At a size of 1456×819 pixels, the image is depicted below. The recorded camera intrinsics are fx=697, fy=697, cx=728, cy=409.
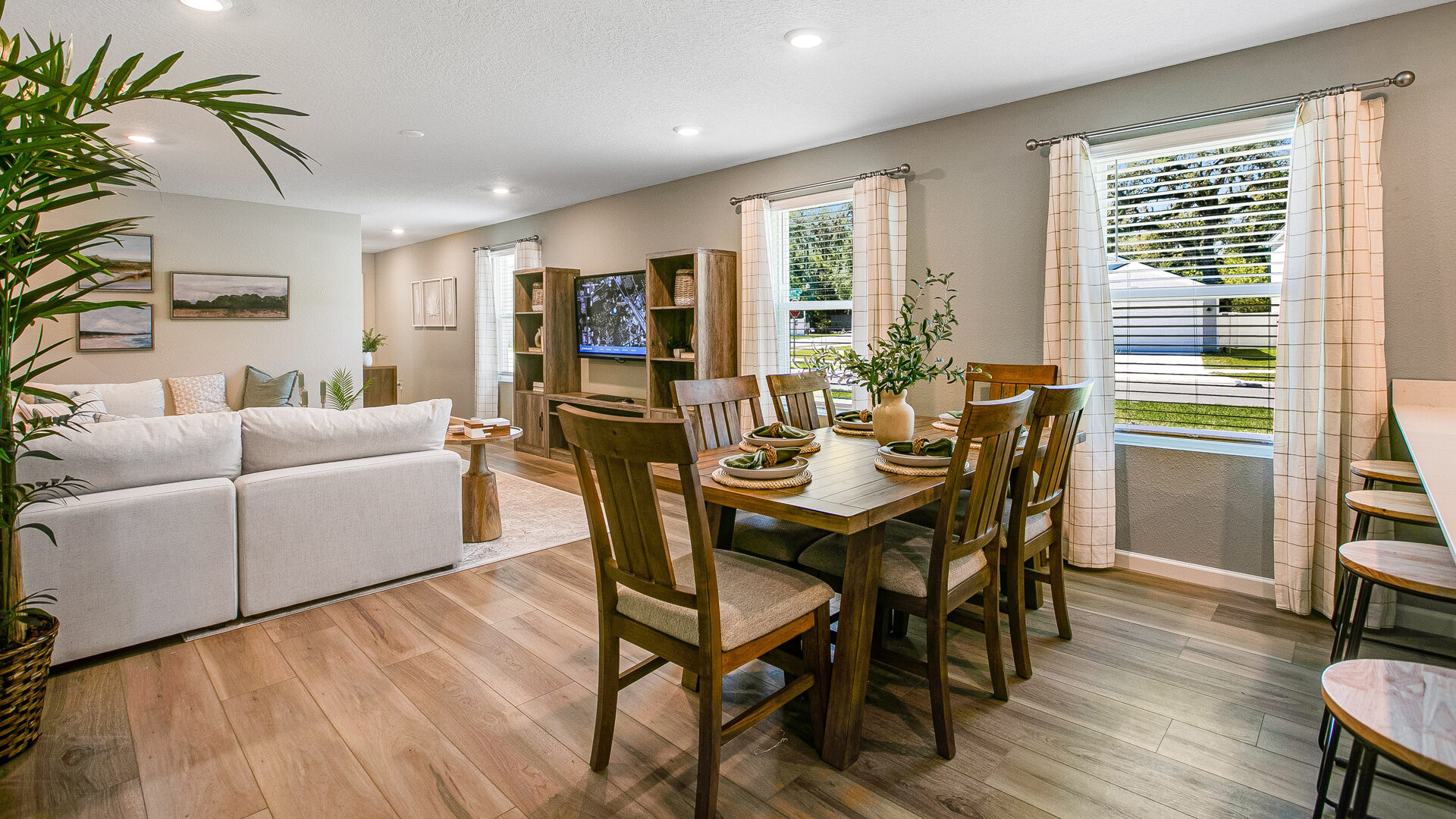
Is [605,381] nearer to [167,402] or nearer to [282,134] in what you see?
[282,134]

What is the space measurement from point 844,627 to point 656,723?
2.34ft

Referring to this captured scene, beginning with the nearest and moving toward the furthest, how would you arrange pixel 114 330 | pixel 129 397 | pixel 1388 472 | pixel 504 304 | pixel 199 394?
pixel 1388 472
pixel 129 397
pixel 114 330
pixel 199 394
pixel 504 304

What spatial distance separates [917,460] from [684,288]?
142 inches

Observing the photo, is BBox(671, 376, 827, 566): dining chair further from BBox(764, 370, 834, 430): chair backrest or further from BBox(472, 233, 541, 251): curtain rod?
BBox(472, 233, 541, 251): curtain rod

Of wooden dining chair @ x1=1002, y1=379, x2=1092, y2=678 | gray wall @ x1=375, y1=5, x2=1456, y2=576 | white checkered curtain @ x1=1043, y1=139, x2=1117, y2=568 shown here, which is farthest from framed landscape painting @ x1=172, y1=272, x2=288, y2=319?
wooden dining chair @ x1=1002, y1=379, x2=1092, y2=678

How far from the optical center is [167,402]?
6031mm

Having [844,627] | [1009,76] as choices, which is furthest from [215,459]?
[1009,76]

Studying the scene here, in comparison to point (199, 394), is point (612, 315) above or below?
above

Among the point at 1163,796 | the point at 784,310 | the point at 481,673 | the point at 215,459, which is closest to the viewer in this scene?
the point at 1163,796

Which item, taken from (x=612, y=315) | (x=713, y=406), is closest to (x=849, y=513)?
(x=713, y=406)

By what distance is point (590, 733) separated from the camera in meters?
2.10

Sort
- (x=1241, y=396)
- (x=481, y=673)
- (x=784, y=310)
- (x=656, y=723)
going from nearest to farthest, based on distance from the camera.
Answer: (x=656, y=723)
(x=481, y=673)
(x=1241, y=396)
(x=784, y=310)

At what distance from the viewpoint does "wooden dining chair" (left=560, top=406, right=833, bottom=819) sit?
5.08 feet

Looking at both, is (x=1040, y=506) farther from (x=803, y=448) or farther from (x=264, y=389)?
(x=264, y=389)
